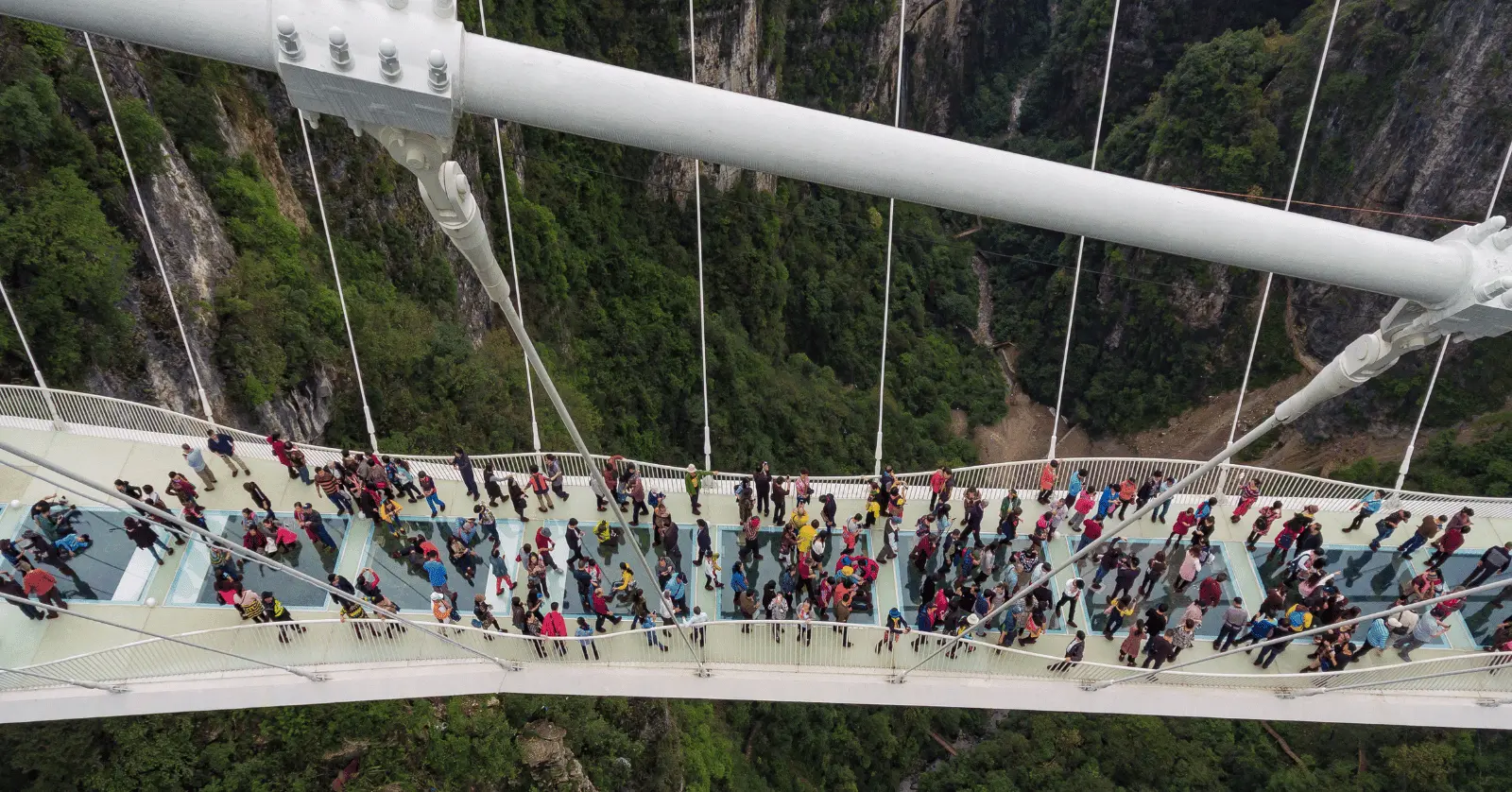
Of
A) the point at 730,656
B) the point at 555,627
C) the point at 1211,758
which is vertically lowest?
the point at 730,656

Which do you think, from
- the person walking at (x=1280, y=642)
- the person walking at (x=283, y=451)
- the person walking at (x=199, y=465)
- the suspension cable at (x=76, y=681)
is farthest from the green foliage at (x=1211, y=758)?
the suspension cable at (x=76, y=681)

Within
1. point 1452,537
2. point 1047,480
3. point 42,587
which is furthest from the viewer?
point 1047,480

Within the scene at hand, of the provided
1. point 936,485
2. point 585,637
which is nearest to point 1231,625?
point 936,485

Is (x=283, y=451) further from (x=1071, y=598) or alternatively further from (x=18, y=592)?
(x=1071, y=598)

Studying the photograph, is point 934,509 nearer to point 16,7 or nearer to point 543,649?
point 543,649

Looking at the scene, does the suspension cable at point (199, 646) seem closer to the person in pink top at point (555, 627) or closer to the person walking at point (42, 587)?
the person walking at point (42, 587)

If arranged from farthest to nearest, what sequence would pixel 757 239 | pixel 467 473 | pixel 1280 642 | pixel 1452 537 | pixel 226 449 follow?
1. pixel 757 239
2. pixel 467 473
3. pixel 226 449
4. pixel 1452 537
5. pixel 1280 642
